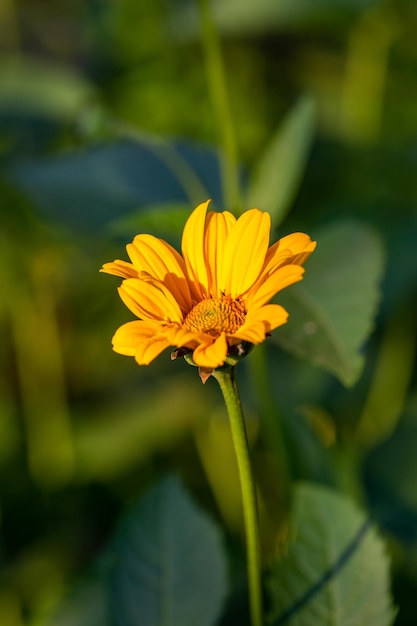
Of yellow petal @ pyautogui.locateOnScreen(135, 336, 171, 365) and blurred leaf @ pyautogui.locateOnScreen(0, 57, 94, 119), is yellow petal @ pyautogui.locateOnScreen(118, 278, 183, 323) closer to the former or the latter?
yellow petal @ pyautogui.locateOnScreen(135, 336, 171, 365)

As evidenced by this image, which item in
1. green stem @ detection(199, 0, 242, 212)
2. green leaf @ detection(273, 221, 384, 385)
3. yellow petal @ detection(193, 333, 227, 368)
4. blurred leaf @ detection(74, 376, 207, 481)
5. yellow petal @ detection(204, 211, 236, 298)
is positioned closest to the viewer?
yellow petal @ detection(193, 333, 227, 368)

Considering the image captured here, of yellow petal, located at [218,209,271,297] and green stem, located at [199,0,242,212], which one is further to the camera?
green stem, located at [199,0,242,212]

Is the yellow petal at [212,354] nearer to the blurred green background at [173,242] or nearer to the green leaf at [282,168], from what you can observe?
the blurred green background at [173,242]

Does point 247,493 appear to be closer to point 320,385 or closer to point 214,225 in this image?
point 214,225

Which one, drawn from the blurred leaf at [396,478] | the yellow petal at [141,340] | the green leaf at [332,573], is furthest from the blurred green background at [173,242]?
the yellow petal at [141,340]

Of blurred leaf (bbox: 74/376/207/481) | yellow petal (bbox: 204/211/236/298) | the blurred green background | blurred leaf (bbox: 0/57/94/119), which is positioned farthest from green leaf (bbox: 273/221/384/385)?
blurred leaf (bbox: 0/57/94/119)

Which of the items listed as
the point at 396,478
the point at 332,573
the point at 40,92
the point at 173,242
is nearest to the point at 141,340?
the point at 332,573
